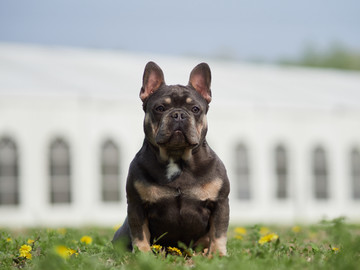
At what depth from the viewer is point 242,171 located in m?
23.2

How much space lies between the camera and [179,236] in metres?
4.75

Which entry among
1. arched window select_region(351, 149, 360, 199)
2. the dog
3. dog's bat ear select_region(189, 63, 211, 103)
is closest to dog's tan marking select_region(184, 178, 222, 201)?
the dog

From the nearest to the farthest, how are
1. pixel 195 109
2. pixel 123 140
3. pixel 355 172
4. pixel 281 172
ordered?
pixel 195 109 → pixel 123 140 → pixel 281 172 → pixel 355 172

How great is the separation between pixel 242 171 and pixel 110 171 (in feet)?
17.9

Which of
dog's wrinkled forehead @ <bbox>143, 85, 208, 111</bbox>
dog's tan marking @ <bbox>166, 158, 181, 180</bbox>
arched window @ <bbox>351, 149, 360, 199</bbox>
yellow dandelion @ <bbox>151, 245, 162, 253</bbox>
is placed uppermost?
dog's wrinkled forehead @ <bbox>143, 85, 208, 111</bbox>

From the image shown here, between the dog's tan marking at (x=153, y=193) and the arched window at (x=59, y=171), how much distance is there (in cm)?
1610

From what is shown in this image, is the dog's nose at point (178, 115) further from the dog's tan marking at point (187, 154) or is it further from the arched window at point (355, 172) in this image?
the arched window at point (355, 172)

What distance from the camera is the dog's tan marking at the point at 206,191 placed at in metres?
4.58

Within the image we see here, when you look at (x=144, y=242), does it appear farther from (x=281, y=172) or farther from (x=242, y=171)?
(x=281, y=172)

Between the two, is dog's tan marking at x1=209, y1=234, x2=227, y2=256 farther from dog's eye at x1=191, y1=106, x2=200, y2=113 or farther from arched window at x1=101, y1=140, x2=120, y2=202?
arched window at x1=101, y1=140, x2=120, y2=202

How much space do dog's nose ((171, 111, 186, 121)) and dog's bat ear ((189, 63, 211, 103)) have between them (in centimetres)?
43

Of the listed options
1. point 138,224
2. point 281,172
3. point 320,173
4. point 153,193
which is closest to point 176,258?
point 138,224

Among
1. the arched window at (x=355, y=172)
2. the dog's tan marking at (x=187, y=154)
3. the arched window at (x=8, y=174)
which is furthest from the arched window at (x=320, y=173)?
the dog's tan marking at (x=187, y=154)

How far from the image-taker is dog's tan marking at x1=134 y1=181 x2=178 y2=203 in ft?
14.9
